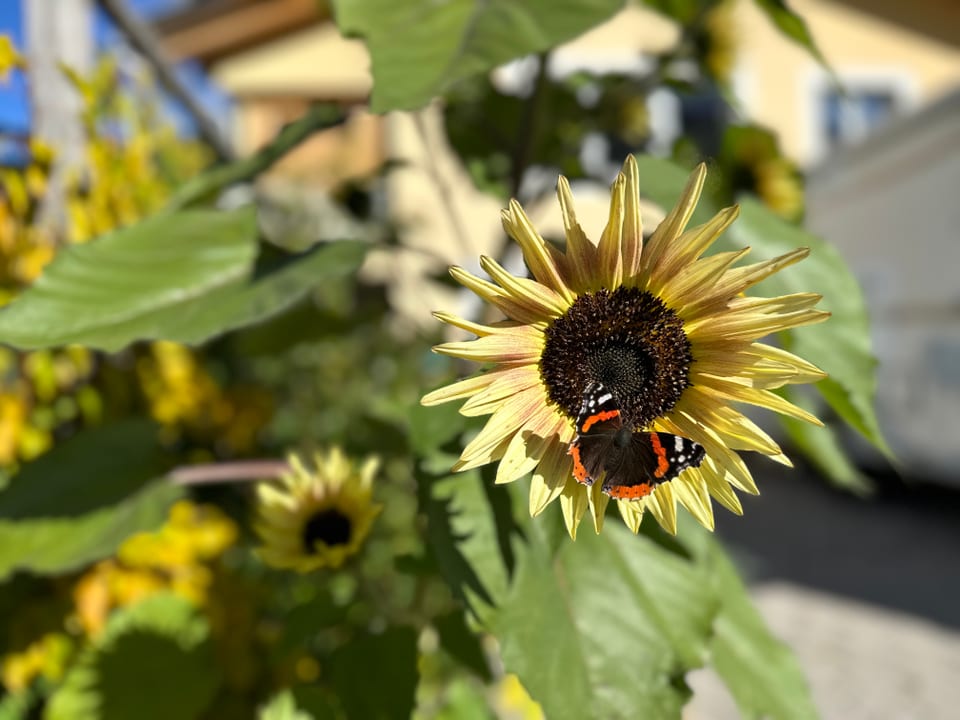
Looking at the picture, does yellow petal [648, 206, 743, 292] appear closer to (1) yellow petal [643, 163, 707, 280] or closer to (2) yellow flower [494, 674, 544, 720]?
(1) yellow petal [643, 163, 707, 280]

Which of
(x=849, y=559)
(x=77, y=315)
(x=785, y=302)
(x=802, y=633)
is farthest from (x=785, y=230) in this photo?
(x=849, y=559)

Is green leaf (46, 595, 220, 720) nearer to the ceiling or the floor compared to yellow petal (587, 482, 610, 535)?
nearer to the floor

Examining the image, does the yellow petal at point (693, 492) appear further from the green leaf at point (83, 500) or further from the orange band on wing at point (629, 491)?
the green leaf at point (83, 500)

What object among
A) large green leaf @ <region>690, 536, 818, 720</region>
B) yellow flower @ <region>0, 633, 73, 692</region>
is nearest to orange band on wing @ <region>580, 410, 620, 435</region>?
large green leaf @ <region>690, 536, 818, 720</region>

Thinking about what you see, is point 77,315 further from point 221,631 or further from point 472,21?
point 221,631

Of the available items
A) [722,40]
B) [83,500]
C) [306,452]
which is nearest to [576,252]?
[83,500]

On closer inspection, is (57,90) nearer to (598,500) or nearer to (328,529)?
(328,529)
